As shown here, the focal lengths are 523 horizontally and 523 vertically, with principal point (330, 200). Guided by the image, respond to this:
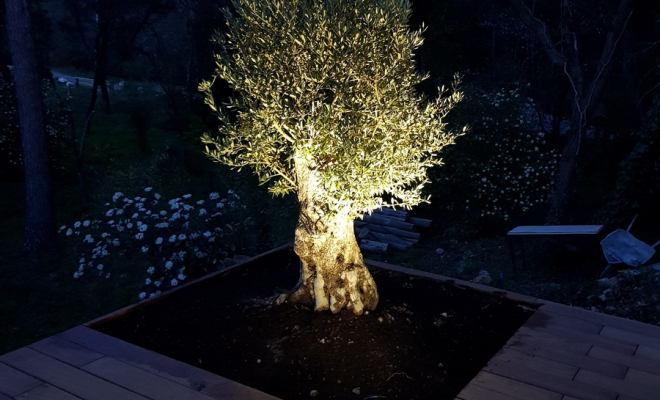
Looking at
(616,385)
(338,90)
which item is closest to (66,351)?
(338,90)

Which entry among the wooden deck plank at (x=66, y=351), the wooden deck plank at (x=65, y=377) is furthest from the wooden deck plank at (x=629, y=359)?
the wooden deck plank at (x=66, y=351)

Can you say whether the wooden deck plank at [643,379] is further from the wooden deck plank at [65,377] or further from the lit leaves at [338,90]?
the wooden deck plank at [65,377]

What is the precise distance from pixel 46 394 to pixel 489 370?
3175mm

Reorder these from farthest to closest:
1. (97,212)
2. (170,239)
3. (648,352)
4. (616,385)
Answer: (97,212) → (170,239) → (648,352) → (616,385)

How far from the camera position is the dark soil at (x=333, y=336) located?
3.93m

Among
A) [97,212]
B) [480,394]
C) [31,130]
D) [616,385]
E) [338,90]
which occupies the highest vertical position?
[338,90]

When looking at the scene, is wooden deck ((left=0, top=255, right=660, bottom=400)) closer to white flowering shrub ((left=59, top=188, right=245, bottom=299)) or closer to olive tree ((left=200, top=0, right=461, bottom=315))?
olive tree ((left=200, top=0, right=461, bottom=315))

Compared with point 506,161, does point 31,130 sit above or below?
below

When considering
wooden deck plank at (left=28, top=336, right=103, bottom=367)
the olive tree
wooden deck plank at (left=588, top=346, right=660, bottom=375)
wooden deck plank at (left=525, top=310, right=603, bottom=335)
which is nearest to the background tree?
wooden deck plank at (left=525, top=310, right=603, bottom=335)

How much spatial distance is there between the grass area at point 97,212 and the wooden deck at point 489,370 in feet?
10.2

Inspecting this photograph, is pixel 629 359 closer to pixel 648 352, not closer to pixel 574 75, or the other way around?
pixel 648 352

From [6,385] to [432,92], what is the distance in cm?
1047

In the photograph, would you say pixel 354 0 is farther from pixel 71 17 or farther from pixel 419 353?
pixel 71 17

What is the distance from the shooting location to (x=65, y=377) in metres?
3.86
